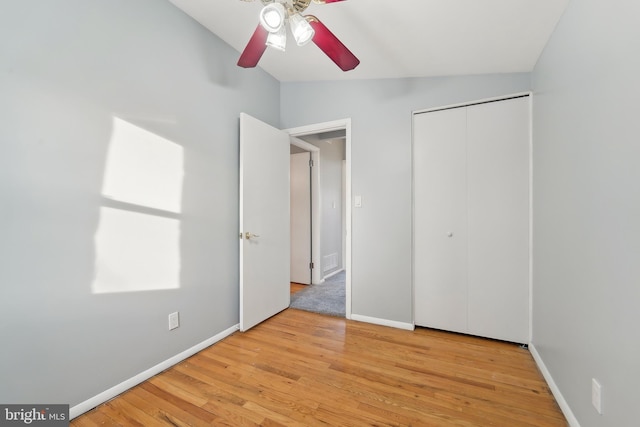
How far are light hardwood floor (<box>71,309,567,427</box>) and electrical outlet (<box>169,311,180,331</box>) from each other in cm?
29

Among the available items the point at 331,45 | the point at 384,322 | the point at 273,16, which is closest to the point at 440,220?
the point at 384,322

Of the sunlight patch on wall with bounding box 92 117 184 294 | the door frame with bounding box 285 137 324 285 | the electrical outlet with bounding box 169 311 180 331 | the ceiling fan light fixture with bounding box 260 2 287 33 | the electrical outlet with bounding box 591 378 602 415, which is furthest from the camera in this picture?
the door frame with bounding box 285 137 324 285

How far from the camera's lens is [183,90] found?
2016 mm

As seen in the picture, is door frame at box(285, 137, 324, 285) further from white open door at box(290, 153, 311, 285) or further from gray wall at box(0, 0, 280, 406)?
gray wall at box(0, 0, 280, 406)

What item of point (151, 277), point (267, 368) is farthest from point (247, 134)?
point (267, 368)

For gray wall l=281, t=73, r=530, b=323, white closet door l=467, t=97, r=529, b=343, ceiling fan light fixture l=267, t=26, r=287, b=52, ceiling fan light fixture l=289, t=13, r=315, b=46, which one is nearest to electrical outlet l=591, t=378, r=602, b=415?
white closet door l=467, t=97, r=529, b=343

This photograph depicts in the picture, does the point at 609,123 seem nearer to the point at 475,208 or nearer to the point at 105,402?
the point at 475,208

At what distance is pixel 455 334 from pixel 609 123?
6.53ft

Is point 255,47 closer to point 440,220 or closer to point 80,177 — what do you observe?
point 80,177

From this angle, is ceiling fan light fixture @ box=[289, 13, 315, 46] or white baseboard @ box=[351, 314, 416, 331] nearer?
ceiling fan light fixture @ box=[289, 13, 315, 46]

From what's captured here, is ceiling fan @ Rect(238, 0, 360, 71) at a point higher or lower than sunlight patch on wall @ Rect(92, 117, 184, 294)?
higher

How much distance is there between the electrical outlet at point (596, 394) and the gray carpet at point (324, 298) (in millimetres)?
1931

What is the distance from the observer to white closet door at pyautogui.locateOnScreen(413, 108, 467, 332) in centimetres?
238

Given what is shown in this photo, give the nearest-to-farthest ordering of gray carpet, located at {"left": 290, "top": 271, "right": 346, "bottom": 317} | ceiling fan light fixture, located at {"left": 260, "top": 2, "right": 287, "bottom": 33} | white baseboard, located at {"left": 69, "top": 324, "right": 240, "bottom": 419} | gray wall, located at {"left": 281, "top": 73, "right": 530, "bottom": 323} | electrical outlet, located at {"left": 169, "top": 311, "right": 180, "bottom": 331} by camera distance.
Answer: ceiling fan light fixture, located at {"left": 260, "top": 2, "right": 287, "bottom": 33}
white baseboard, located at {"left": 69, "top": 324, "right": 240, "bottom": 419}
electrical outlet, located at {"left": 169, "top": 311, "right": 180, "bottom": 331}
gray wall, located at {"left": 281, "top": 73, "right": 530, "bottom": 323}
gray carpet, located at {"left": 290, "top": 271, "right": 346, "bottom": 317}
